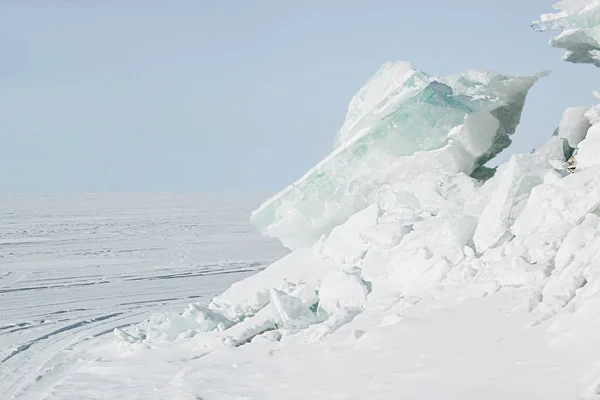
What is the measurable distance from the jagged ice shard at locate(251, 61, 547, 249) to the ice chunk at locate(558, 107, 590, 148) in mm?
665

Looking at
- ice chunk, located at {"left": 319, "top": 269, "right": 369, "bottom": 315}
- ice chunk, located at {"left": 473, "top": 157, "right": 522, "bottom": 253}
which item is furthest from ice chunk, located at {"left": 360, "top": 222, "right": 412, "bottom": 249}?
ice chunk, located at {"left": 473, "top": 157, "right": 522, "bottom": 253}

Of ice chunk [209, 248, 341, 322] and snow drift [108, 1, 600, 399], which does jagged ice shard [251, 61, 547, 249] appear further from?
ice chunk [209, 248, 341, 322]

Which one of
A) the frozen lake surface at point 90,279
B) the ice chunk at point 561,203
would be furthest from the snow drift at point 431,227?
the frozen lake surface at point 90,279

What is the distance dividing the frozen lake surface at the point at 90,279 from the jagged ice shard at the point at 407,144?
2.44 meters

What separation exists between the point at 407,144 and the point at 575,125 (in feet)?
5.60

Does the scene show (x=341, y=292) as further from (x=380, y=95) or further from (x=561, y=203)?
(x=380, y=95)

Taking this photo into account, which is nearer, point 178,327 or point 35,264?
point 178,327

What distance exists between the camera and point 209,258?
46.2 feet

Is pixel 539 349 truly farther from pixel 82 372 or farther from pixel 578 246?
pixel 82 372

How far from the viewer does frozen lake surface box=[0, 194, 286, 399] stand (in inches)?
270

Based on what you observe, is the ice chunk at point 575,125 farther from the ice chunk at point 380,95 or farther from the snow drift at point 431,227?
the ice chunk at point 380,95

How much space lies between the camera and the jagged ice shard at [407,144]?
7.32m

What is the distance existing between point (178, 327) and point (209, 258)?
7645 mm

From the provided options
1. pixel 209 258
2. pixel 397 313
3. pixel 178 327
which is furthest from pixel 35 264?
Answer: pixel 397 313
